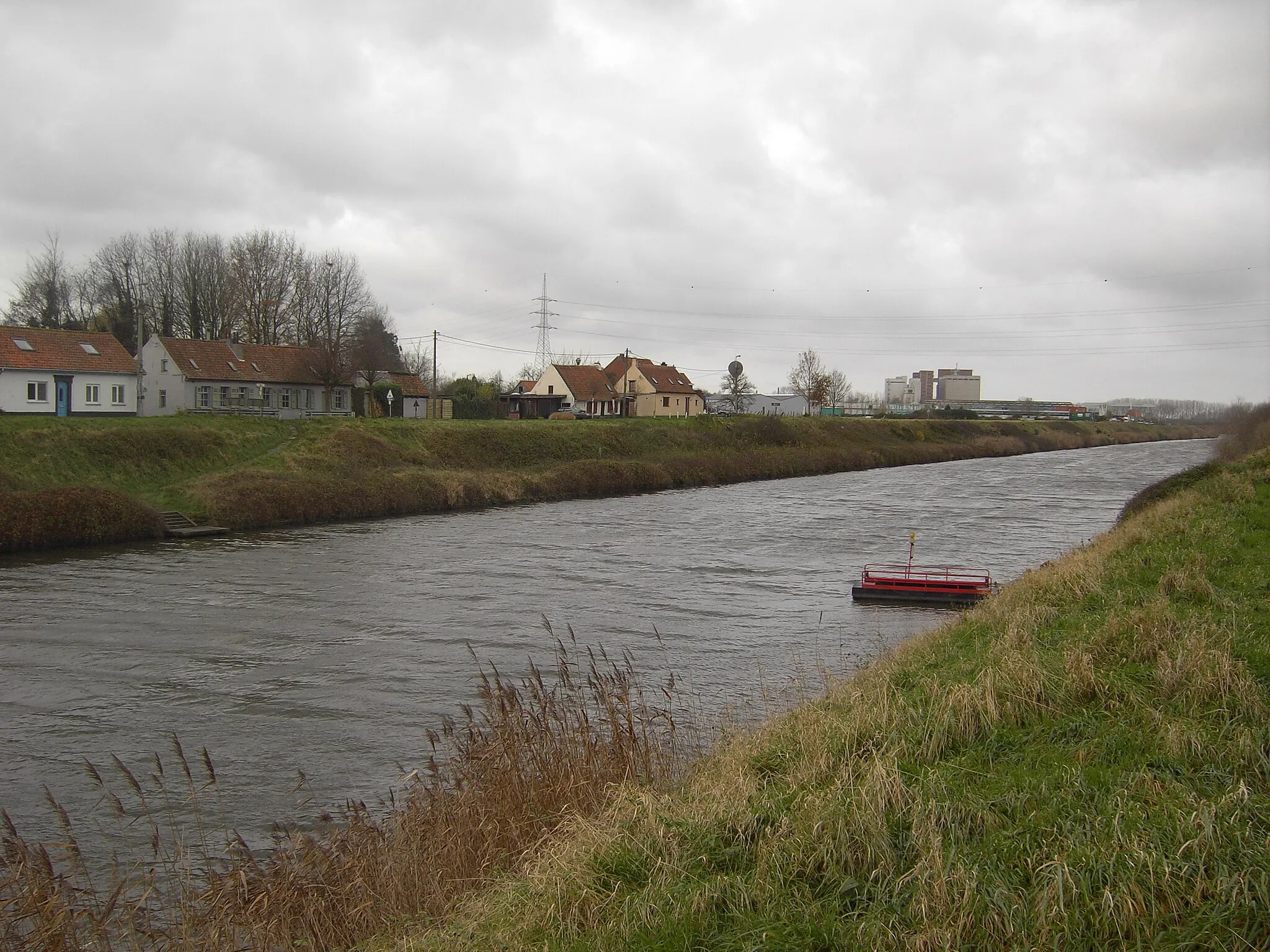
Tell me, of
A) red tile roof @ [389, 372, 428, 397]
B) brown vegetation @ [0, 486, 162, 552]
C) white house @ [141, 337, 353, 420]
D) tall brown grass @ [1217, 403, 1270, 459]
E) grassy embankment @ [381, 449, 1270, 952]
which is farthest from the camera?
red tile roof @ [389, 372, 428, 397]

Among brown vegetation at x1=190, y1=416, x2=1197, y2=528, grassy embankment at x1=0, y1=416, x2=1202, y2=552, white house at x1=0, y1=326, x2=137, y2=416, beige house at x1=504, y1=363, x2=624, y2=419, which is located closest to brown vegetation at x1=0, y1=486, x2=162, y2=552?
grassy embankment at x1=0, y1=416, x2=1202, y2=552

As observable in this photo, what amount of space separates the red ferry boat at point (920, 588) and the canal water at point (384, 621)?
0.78 meters

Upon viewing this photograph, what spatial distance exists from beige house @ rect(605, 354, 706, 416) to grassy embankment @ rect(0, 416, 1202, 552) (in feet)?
54.8

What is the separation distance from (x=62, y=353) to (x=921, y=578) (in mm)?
43275

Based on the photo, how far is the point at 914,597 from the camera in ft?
72.7

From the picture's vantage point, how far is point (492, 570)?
26453 millimetres

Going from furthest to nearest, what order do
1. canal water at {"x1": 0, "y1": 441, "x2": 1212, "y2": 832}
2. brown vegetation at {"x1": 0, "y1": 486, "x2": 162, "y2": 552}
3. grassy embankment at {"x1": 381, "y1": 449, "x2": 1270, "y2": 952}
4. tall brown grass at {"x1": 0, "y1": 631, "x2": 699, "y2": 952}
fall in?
brown vegetation at {"x1": 0, "y1": 486, "x2": 162, "y2": 552}
canal water at {"x1": 0, "y1": 441, "x2": 1212, "y2": 832}
tall brown grass at {"x1": 0, "y1": 631, "x2": 699, "y2": 952}
grassy embankment at {"x1": 381, "y1": 449, "x2": 1270, "y2": 952}

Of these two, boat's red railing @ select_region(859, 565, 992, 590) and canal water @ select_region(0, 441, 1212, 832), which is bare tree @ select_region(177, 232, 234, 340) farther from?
boat's red railing @ select_region(859, 565, 992, 590)

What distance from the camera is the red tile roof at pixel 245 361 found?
5459 centimetres

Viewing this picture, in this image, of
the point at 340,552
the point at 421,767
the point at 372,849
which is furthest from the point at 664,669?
the point at 340,552

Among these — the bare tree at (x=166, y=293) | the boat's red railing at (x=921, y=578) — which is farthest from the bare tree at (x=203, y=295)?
the boat's red railing at (x=921, y=578)

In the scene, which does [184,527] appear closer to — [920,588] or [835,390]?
[920,588]

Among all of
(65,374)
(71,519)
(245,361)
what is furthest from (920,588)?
(245,361)

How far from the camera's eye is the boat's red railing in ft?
73.4
